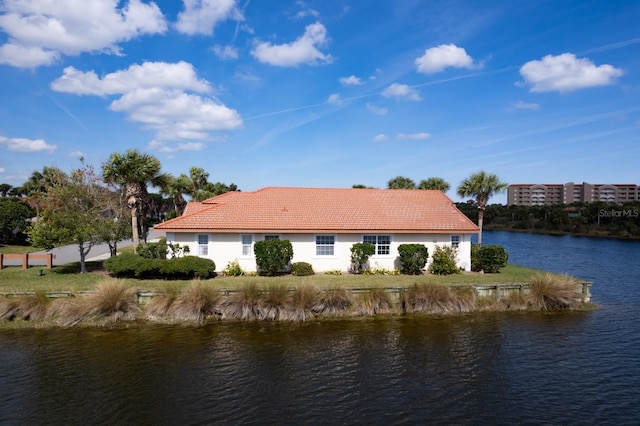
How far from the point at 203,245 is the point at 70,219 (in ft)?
23.4

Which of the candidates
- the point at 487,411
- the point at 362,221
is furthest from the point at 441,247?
the point at 487,411

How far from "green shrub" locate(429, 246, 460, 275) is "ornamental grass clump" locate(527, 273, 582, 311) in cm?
482

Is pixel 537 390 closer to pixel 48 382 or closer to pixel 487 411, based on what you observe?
pixel 487 411

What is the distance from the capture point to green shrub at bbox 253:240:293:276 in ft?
75.7

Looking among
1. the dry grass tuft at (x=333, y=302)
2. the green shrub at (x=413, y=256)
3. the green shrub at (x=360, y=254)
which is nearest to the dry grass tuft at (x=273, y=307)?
the dry grass tuft at (x=333, y=302)

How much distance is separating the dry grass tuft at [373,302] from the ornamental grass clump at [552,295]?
7.22 meters

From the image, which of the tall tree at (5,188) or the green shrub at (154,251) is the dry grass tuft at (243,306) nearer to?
the green shrub at (154,251)

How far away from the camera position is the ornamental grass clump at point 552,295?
66.3 ft

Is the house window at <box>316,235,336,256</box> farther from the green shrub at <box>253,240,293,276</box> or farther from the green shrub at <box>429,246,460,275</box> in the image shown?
the green shrub at <box>429,246,460,275</box>

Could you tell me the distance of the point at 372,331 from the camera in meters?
17.0

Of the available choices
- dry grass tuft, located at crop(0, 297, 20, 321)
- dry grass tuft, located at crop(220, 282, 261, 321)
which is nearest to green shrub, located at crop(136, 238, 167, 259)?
dry grass tuft, located at crop(0, 297, 20, 321)

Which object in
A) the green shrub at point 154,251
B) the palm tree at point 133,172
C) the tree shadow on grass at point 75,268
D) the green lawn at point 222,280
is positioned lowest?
the green lawn at point 222,280

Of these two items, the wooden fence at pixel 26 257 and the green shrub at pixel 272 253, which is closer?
the green shrub at pixel 272 253

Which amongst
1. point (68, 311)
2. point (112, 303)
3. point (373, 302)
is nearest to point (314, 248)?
point (373, 302)
